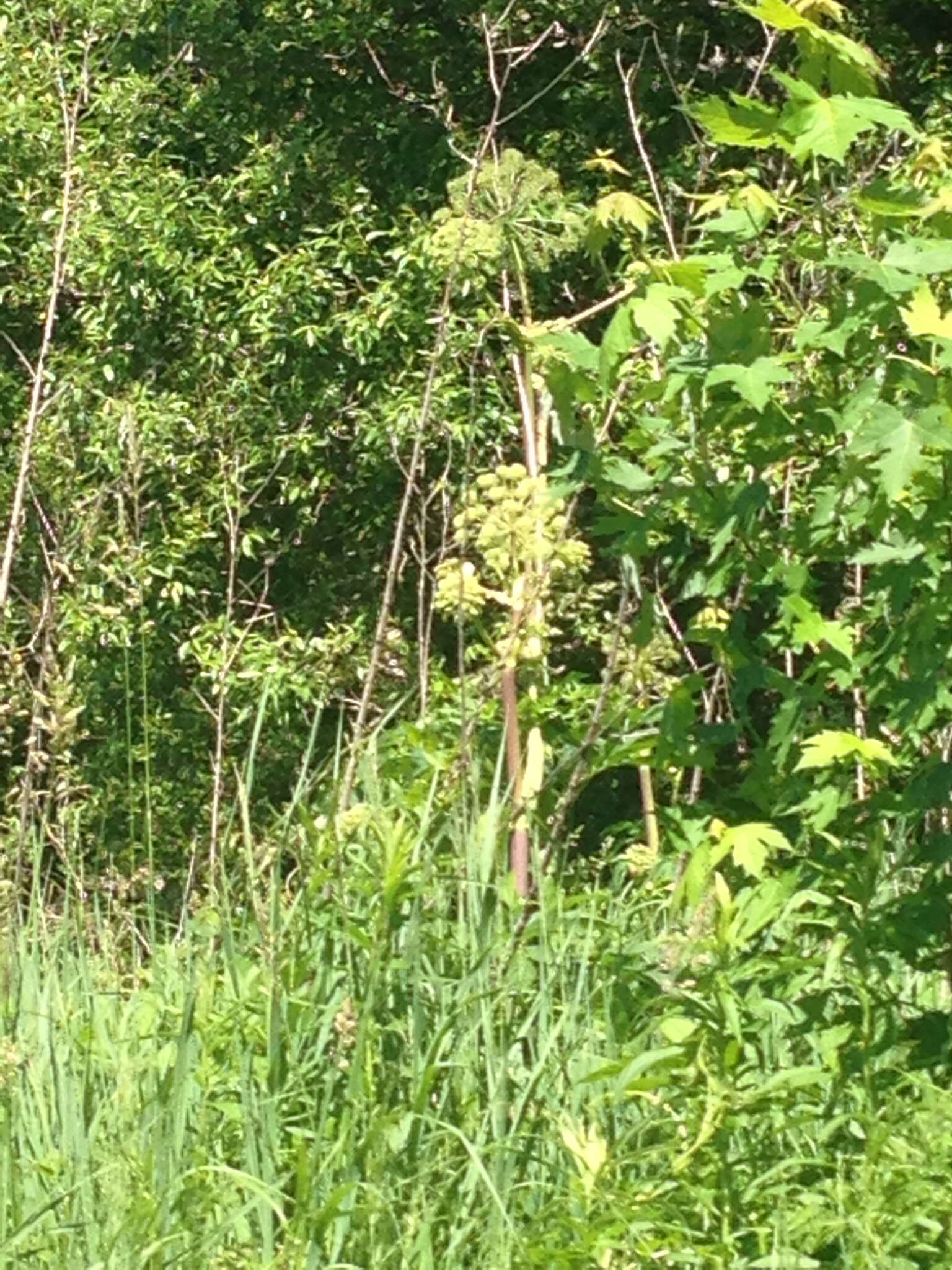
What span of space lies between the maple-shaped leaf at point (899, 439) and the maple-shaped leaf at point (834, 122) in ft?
1.12

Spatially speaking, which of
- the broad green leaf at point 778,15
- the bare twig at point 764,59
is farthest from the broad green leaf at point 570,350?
the bare twig at point 764,59

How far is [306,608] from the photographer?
9.10m

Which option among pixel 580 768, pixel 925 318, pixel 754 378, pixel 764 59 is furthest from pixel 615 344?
pixel 764 59

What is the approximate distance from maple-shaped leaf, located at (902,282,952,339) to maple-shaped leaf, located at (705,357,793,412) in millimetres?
168

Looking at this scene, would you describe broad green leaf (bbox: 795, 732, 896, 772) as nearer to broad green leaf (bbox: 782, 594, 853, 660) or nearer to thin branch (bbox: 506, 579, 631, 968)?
broad green leaf (bbox: 782, 594, 853, 660)

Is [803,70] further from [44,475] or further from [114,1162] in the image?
[44,475]

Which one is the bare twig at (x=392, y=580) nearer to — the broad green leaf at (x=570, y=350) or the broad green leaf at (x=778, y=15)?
the broad green leaf at (x=570, y=350)

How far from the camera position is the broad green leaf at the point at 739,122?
2.87 m

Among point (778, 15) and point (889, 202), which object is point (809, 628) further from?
point (778, 15)

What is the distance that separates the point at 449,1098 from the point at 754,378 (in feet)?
3.26

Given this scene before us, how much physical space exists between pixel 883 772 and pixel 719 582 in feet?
1.12

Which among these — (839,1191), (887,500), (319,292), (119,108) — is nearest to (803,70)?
(887,500)

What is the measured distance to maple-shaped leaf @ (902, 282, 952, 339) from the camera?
9.13 ft

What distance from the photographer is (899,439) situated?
8.98 feet
